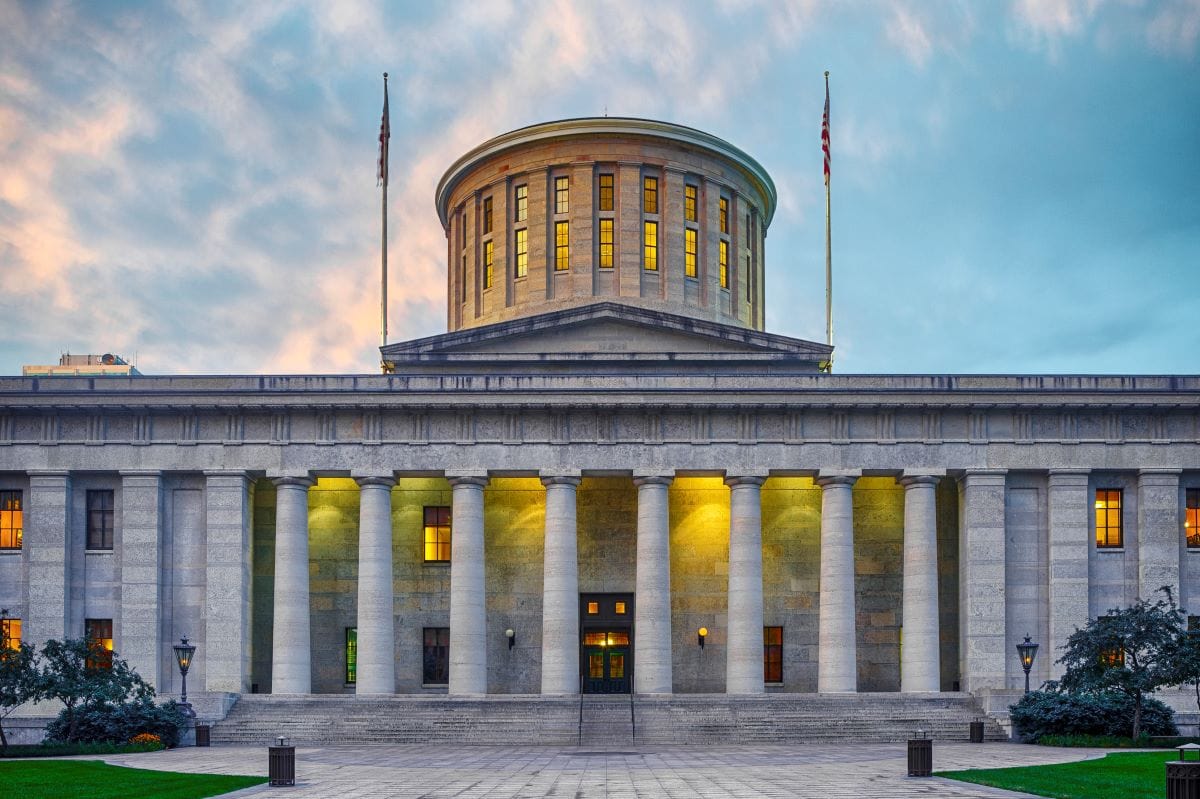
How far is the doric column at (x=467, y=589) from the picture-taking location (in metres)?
48.0

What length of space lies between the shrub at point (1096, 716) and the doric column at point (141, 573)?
31.5 metres

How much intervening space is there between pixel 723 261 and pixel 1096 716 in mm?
30572

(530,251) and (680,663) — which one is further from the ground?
(530,251)

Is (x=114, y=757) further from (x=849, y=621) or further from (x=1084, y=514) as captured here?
(x=1084, y=514)

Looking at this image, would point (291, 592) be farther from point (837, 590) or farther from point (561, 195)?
point (561, 195)

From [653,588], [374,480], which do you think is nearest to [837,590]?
[653,588]

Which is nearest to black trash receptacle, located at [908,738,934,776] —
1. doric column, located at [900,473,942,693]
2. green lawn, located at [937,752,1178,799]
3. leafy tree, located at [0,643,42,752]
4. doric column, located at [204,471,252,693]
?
green lawn, located at [937,752,1178,799]

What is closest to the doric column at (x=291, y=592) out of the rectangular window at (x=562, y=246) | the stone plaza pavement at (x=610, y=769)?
the stone plaza pavement at (x=610, y=769)

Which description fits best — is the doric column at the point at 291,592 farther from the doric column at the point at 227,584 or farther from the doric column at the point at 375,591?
the doric column at the point at 375,591

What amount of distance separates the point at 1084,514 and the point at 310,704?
29902 millimetres

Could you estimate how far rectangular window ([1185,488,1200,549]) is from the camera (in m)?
49.1

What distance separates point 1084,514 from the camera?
4878 cm

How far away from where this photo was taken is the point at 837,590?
48.5 metres

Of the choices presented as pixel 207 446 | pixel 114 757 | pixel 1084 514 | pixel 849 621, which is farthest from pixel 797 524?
pixel 114 757
